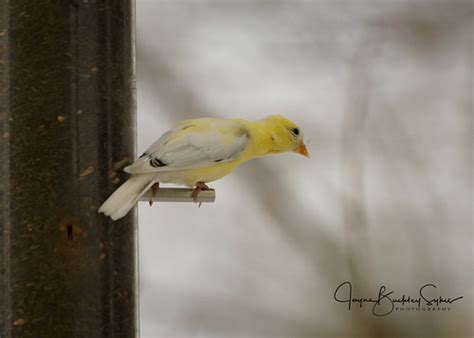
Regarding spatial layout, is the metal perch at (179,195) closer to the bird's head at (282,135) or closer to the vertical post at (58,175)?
the vertical post at (58,175)

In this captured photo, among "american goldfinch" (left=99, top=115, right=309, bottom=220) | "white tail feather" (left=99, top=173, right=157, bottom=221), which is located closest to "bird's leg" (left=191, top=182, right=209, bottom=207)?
"american goldfinch" (left=99, top=115, right=309, bottom=220)

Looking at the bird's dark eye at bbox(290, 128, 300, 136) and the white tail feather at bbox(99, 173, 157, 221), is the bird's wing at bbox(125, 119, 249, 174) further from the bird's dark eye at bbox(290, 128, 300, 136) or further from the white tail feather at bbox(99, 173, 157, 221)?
the bird's dark eye at bbox(290, 128, 300, 136)

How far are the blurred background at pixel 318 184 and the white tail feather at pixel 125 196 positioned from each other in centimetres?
205

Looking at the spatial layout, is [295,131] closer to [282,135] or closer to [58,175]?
[282,135]

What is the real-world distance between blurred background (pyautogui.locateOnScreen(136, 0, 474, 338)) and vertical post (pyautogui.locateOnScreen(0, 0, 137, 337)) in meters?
1.91

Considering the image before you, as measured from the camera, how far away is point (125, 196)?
2471 mm

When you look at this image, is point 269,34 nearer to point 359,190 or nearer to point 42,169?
point 359,190

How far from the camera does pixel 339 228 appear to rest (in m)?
4.69

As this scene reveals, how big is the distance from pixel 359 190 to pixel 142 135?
43.3 inches

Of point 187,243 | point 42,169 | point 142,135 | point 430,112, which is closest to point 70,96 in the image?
point 42,169

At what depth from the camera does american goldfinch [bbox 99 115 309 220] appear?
2494mm
